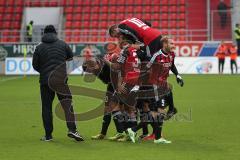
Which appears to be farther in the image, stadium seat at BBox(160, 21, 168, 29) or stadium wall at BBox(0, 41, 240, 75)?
stadium seat at BBox(160, 21, 168, 29)

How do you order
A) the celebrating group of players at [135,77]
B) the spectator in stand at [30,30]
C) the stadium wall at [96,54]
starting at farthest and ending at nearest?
the spectator in stand at [30,30]
the stadium wall at [96,54]
the celebrating group of players at [135,77]

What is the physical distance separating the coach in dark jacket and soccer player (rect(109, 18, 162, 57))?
130 cm

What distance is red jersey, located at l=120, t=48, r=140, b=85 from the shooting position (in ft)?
38.3

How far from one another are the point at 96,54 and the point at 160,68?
24.1 m

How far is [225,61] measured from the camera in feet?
118

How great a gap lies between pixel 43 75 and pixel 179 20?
29.7 meters

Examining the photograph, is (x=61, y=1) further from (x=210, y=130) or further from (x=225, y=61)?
(x=210, y=130)

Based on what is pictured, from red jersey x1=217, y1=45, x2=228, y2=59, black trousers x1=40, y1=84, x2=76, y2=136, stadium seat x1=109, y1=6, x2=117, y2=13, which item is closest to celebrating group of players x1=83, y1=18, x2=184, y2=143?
black trousers x1=40, y1=84, x2=76, y2=136

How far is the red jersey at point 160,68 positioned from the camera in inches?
456

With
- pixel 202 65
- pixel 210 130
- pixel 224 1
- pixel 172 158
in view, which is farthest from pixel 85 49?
pixel 172 158

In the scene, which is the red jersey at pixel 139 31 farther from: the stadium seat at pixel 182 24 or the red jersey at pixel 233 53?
the stadium seat at pixel 182 24

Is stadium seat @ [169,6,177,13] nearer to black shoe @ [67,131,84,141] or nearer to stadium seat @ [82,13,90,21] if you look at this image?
stadium seat @ [82,13,90,21]

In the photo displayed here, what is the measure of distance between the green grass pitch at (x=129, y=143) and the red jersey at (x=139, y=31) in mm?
1927

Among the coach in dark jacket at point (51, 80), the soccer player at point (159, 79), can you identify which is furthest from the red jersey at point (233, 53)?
the coach in dark jacket at point (51, 80)
